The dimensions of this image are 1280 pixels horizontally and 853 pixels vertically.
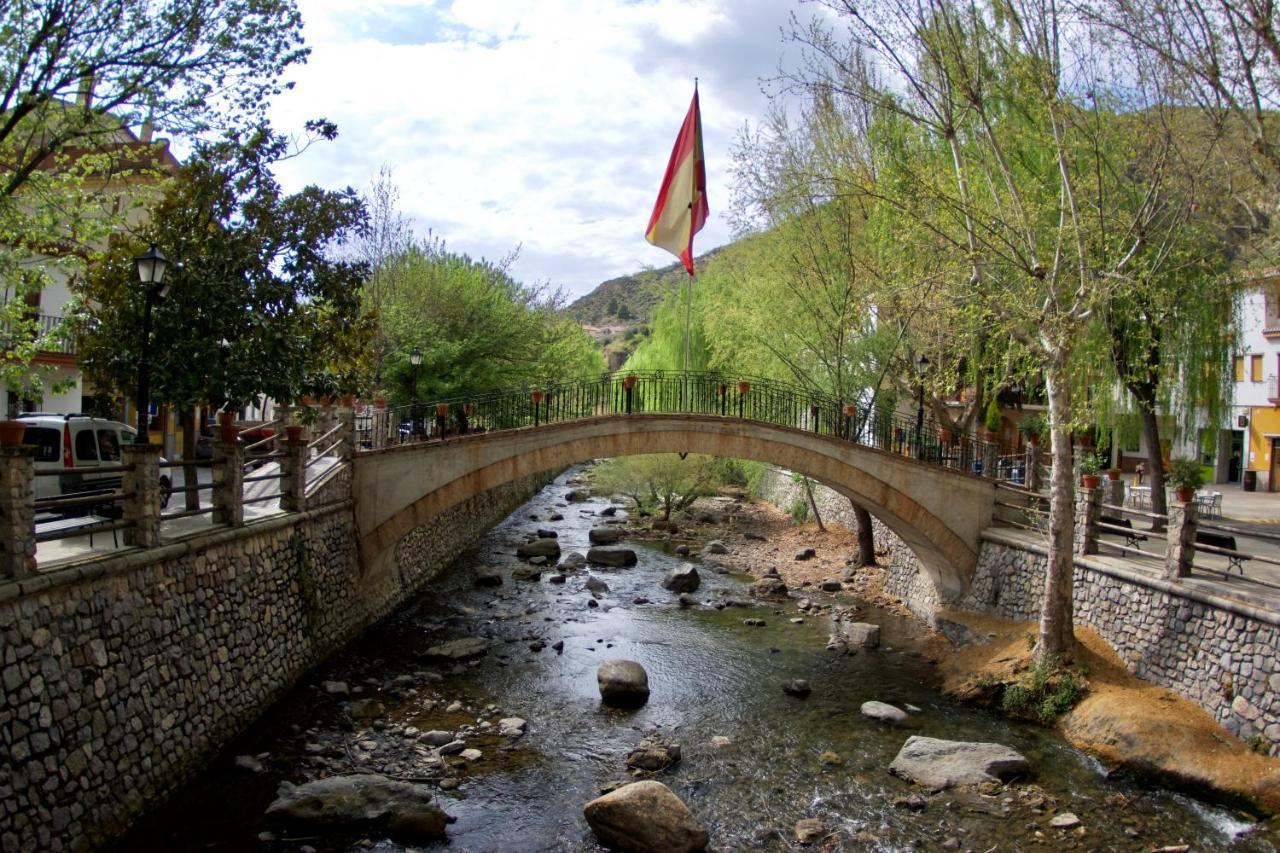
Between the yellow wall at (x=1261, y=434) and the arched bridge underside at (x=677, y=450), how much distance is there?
21.5 metres

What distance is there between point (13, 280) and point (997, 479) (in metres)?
17.5

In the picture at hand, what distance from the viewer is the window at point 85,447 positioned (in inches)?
557

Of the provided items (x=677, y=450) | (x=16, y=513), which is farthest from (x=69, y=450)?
(x=677, y=450)

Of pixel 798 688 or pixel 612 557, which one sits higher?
pixel 612 557

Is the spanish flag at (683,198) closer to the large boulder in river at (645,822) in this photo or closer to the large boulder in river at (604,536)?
the large boulder in river at (604,536)

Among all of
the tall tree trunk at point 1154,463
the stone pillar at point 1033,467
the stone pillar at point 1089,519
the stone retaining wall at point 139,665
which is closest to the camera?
the stone retaining wall at point 139,665

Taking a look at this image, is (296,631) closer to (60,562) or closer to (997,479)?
(60,562)

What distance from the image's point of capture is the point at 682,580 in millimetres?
20062

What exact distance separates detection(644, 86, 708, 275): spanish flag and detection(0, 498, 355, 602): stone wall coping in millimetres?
10134

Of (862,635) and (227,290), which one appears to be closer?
(227,290)

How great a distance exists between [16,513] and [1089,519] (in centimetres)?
1428

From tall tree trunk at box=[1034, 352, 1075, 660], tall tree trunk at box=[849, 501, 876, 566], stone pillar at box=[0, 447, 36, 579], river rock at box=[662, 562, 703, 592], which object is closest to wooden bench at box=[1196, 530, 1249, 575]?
tall tree trunk at box=[1034, 352, 1075, 660]

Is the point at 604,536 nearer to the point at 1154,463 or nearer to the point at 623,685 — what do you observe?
the point at 623,685

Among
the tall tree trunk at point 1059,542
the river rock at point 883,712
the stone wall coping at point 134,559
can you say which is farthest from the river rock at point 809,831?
the stone wall coping at point 134,559
